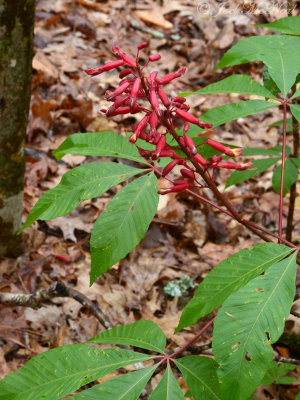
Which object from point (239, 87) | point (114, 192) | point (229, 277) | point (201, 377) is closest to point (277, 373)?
point (201, 377)

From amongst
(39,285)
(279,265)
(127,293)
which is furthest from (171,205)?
(279,265)

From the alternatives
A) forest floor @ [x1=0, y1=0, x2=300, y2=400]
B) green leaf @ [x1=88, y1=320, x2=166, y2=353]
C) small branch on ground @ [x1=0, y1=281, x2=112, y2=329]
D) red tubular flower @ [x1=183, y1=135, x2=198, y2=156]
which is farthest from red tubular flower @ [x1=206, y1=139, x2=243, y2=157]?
forest floor @ [x1=0, y1=0, x2=300, y2=400]

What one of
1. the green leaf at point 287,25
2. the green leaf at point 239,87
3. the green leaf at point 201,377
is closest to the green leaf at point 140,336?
the green leaf at point 201,377

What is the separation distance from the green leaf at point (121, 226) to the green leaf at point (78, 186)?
0.22ft

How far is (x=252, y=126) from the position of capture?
15.8ft

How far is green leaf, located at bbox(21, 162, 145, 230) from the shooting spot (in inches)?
53.9

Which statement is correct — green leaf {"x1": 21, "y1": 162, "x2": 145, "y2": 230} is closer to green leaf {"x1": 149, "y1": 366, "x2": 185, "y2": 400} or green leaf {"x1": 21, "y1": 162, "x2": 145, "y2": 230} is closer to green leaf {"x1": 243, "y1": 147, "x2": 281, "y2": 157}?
green leaf {"x1": 149, "y1": 366, "x2": 185, "y2": 400}

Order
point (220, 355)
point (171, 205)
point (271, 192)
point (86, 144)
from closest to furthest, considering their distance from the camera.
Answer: point (220, 355) → point (86, 144) → point (171, 205) → point (271, 192)

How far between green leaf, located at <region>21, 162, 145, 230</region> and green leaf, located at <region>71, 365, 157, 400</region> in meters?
0.50

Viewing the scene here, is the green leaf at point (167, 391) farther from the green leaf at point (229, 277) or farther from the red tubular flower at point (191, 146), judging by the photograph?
the red tubular flower at point (191, 146)

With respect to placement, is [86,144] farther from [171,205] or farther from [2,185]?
[171,205]

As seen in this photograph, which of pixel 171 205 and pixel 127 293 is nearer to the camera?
pixel 127 293

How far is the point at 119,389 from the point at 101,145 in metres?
0.76

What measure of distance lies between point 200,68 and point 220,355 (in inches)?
179
